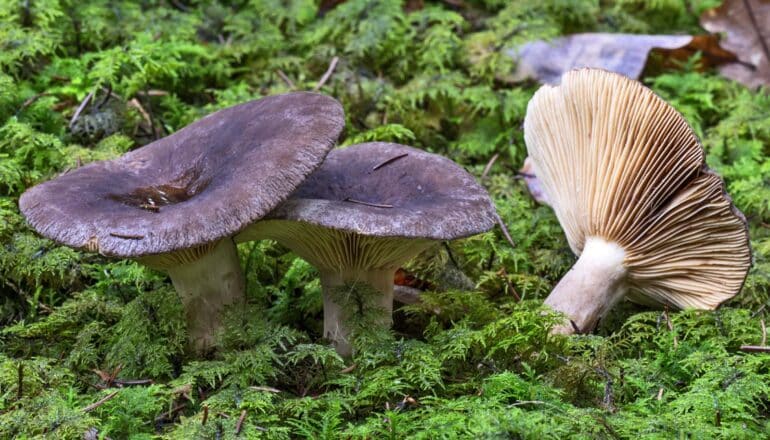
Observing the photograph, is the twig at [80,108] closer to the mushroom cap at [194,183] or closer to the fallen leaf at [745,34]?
the mushroom cap at [194,183]

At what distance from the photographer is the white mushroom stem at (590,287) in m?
2.81

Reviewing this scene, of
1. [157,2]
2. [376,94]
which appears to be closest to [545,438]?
[376,94]

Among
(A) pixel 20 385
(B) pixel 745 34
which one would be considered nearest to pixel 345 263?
(A) pixel 20 385

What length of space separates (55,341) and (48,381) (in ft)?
1.39

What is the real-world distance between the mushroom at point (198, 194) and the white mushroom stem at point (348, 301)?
1.09 ft

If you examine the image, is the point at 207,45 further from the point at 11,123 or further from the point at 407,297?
the point at 407,297

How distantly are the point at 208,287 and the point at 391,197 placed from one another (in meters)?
0.72

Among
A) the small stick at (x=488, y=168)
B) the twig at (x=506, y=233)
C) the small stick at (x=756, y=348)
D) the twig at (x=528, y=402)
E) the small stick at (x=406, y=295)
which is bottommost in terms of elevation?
the small stick at (x=406, y=295)

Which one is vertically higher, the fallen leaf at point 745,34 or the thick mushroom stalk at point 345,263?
the fallen leaf at point 745,34

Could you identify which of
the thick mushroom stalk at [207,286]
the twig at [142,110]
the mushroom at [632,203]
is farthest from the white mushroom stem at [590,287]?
the twig at [142,110]

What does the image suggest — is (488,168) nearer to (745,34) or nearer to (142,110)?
(142,110)

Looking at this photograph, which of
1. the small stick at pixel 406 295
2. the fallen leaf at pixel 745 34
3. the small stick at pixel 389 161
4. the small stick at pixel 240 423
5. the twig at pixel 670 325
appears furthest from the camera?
the fallen leaf at pixel 745 34

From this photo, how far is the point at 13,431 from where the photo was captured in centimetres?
202

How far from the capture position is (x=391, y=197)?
260 cm
